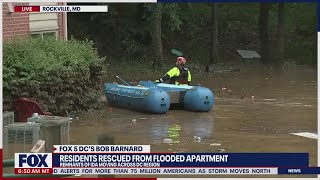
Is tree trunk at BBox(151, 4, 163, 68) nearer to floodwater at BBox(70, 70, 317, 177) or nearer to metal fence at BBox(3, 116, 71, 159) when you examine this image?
floodwater at BBox(70, 70, 317, 177)

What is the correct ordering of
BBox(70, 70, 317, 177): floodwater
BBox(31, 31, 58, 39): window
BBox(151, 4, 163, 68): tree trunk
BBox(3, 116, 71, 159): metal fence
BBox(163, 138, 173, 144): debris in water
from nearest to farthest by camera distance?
1. BBox(3, 116, 71, 159): metal fence
2. BBox(70, 70, 317, 177): floodwater
3. BBox(163, 138, 173, 144): debris in water
4. BBox(31, 31, 58, 39): window
5. BBox(151, 4, 163, 68): tree trunk

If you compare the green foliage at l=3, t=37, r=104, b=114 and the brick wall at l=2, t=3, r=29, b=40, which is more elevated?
the brick wall at l=2, t=3, r=29, b=40

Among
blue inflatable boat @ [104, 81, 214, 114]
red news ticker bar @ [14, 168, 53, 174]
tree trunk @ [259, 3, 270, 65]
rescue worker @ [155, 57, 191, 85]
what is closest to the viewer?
red news ticker bar @ [14, 168, 53, 174]

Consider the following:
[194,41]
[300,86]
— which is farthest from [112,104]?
[194,41]

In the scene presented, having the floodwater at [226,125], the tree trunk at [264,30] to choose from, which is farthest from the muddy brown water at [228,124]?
the tree trunk at [264,30]

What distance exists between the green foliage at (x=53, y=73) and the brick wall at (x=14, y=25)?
92 cm

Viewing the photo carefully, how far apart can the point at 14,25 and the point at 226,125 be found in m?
5.79

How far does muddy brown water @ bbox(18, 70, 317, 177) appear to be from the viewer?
12.7 metres

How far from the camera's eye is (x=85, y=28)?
36.2 m

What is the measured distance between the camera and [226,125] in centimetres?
1596

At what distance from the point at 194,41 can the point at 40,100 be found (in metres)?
25.8
